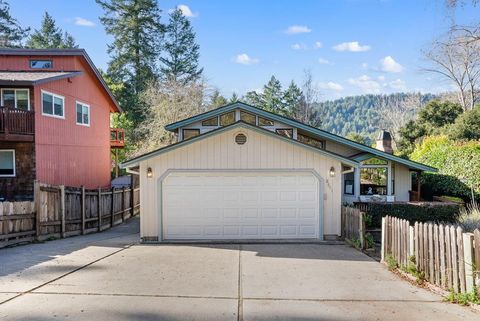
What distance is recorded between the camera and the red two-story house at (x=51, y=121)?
16125mm

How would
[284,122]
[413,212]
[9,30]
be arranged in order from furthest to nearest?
[9,30] → [284,122] → [413,212]

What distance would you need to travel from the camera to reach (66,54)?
20.1 m

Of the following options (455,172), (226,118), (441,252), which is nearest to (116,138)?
Result: (226,118)

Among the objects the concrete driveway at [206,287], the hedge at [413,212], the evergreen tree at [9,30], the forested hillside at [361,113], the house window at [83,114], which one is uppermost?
the evergreen tree at [9,30]

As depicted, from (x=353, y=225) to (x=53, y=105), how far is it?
14.1 m

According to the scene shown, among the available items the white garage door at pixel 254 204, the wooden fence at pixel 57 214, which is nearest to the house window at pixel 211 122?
the white garage door at pixel 254 204

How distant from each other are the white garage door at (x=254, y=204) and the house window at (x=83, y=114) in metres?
10.9

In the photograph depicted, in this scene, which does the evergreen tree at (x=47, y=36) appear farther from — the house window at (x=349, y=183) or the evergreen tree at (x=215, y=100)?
the house window at (x=349, y=183)

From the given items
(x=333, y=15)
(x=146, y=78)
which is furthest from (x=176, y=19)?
(x=333, y=15)

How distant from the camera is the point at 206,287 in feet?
23.0

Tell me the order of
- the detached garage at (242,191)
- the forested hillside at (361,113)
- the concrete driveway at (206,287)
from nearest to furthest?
the concrete driveway at (206,287) < the detached garage at (242,191) < the forested hillside at (361,113)

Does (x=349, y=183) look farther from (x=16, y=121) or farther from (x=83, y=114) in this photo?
(x=83, y=114)

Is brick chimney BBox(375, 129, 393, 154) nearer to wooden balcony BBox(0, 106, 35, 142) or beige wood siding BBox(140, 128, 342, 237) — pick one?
beige wood siding BBox(140, 128, 342, 237)

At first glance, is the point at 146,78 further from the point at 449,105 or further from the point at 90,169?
the point at 449,105
